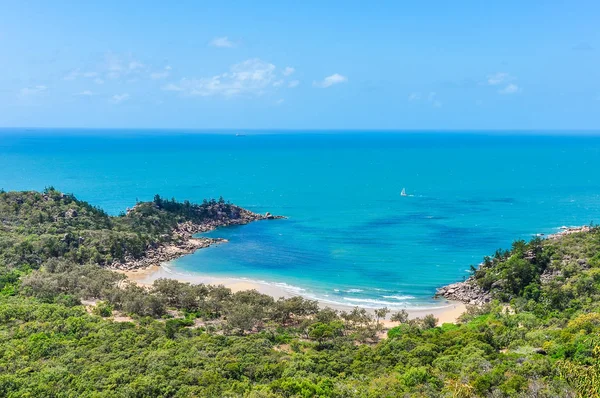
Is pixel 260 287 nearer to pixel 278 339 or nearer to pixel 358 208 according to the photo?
pixel 278 339

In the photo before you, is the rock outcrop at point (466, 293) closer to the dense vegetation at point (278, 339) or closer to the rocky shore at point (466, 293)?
the rocky shore at point (466, 293)

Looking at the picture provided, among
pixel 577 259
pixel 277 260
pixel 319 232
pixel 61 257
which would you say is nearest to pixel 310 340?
pixel 277 260

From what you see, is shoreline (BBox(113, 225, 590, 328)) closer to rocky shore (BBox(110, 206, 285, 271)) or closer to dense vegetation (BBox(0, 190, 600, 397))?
rocky shore (BBox(110, 206, 285, 271))

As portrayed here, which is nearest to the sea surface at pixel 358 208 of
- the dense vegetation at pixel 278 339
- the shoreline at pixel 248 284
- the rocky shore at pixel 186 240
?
the shoreline at pixel 248 284

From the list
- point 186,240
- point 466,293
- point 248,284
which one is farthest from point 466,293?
point 186,240

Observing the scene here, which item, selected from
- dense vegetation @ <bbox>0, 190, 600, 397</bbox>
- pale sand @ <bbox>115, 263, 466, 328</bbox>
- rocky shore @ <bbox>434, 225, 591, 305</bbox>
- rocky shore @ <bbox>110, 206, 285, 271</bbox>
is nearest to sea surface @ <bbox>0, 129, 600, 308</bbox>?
pale sand @ <bbox>115, 263, 466, 328</bbox>
